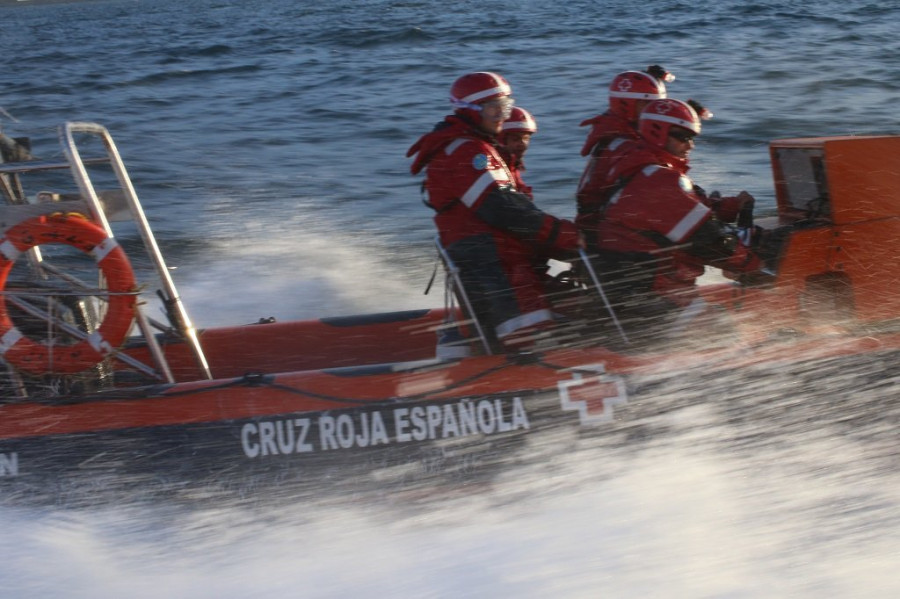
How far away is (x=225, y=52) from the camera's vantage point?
1695 centimetres

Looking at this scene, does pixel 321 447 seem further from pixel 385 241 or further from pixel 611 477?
pixel 385 241

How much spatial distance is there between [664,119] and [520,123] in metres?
0.72

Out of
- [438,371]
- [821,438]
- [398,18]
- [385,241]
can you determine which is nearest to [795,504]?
[821,438]

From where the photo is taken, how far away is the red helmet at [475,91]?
363cm

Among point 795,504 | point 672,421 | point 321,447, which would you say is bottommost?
point 795,504

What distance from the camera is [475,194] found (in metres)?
3.55

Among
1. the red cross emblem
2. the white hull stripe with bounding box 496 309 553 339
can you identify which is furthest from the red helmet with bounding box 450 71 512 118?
the red cross emblem

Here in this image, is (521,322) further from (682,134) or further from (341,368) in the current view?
(682,134)

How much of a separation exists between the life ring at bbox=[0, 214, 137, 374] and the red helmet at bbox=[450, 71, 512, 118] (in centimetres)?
134

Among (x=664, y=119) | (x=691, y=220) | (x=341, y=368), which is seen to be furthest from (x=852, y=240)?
(x=341, y=368)

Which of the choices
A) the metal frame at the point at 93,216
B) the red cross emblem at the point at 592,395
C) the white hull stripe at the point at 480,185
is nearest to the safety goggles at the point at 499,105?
the white hull stripe at the point at 480,185

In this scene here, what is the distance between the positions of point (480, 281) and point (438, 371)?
1.24ft

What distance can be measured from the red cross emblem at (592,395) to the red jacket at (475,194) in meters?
0.49

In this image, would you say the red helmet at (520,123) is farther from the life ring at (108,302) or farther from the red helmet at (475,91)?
the life ring at (108,302)
